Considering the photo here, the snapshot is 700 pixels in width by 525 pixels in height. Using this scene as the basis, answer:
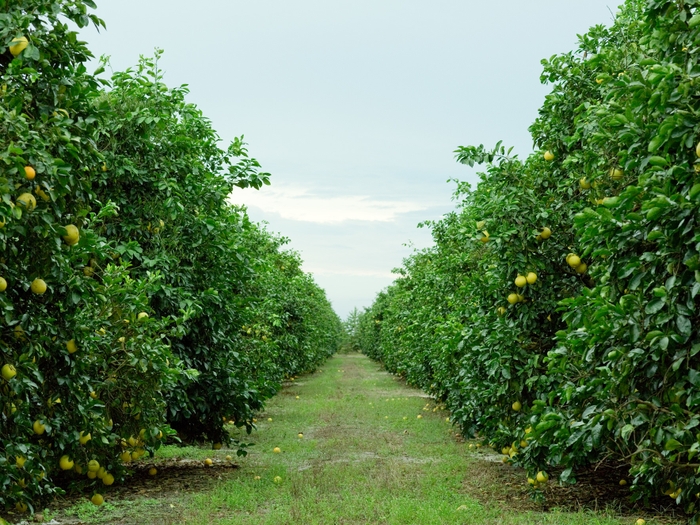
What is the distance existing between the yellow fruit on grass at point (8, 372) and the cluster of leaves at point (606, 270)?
3.99 metres

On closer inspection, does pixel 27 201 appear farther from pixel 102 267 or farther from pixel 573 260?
pixel 573 260

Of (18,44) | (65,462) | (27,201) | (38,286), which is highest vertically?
(18,44)

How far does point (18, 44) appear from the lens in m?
4.35

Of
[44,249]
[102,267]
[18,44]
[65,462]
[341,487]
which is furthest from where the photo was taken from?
[341,487]

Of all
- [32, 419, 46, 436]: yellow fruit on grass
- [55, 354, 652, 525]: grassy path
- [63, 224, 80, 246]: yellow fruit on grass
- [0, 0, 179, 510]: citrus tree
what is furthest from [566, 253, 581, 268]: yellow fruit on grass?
[32, 419, 46, 436]: yellow fruit on grass

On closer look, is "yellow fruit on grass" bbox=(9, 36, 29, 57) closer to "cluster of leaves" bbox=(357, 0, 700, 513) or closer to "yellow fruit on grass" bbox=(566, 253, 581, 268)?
"cluster of leaves" bbox=(357, 0, 700, 513)

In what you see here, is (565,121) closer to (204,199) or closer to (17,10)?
(204,199)

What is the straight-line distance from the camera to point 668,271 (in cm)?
441

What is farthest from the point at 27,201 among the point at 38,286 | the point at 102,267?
the point at 102,267

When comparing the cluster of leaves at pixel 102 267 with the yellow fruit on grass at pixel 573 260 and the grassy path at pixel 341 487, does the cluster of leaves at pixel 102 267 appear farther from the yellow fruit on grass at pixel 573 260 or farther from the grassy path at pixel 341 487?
the yellow fruit on grass at pixel 573 260

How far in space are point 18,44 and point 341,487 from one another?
230 inches

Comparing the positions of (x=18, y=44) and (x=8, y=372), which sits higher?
(x=18, y=44)

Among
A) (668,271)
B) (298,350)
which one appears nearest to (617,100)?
(668,271)

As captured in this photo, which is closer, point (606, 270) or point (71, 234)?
point (71, 234)
